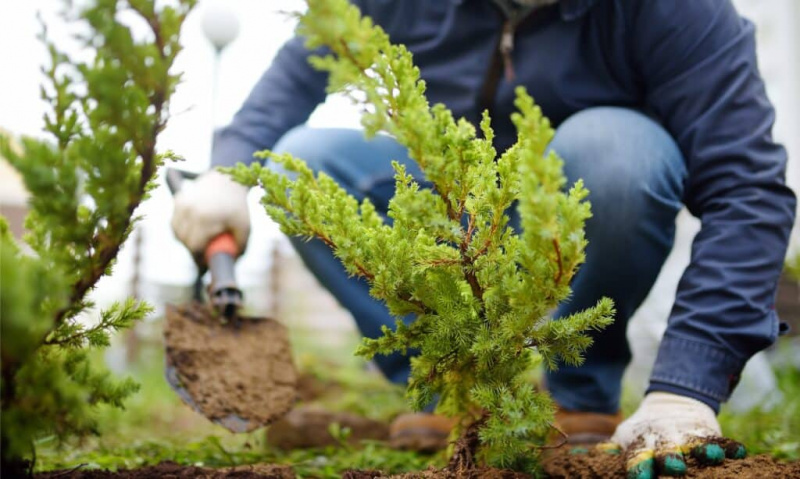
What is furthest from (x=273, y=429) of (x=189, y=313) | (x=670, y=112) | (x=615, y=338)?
(x=670, y=112)

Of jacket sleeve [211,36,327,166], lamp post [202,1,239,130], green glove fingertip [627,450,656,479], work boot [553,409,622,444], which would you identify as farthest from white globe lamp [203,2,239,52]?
green glove fingertip [627,450,656,479]

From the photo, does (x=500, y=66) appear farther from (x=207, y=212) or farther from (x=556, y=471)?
(x=556, y=471)

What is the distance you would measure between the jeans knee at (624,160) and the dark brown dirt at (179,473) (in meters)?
1.14

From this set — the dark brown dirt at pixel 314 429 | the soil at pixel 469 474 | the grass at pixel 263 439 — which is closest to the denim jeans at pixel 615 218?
the grass at pixel 263 439

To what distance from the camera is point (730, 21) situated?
75.7 inches

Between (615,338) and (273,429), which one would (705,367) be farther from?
(273,429)

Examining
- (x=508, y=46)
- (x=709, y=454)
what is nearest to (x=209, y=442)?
(x=709, y=454)

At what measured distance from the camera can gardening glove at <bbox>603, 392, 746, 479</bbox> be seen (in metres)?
1.38

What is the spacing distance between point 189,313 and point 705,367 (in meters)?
1.49

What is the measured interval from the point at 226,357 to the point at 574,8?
151 cm

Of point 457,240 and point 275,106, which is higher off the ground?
point 275,106

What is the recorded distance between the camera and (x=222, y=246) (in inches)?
81.7

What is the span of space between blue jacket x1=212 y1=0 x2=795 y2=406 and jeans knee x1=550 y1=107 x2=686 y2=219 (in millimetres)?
63

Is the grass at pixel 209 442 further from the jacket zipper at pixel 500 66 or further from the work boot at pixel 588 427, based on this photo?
the jacket zipper at pixel 500 66
